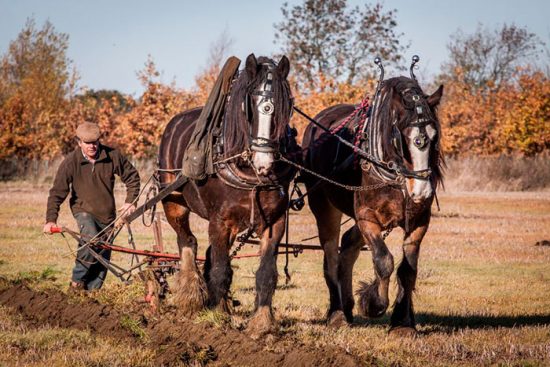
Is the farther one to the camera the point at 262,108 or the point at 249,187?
the point at 249,187

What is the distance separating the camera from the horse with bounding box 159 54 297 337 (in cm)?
696

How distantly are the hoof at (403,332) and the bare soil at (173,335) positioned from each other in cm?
136

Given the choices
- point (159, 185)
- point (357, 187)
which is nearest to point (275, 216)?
point (357, 187)

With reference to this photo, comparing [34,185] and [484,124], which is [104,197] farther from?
[484,124]

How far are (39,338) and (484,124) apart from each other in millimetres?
41015

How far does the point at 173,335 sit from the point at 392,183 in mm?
2393

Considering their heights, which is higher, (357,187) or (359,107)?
(359,107)

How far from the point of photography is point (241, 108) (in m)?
7.12

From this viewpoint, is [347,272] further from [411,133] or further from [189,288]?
[411,133]

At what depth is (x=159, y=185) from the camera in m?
9.29

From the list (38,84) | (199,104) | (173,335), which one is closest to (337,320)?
(173,335)

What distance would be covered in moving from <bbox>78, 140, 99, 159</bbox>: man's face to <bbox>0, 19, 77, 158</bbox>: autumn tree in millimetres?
35885

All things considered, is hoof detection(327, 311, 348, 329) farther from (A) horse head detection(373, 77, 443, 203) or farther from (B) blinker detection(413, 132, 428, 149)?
(B) blinker detection(413, 132, 428, 149)

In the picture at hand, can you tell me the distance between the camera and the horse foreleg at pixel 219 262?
24.5 feet
